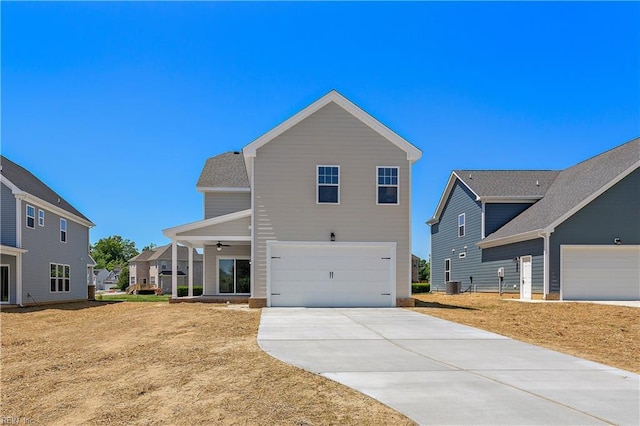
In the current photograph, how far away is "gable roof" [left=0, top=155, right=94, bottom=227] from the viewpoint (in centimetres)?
2340

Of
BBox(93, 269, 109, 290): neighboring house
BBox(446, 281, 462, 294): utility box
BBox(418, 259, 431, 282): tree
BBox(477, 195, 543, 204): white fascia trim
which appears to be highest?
BBox(477, 195, 543, 204): white fascia trim

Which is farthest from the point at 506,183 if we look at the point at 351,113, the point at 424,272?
the point at 424,272

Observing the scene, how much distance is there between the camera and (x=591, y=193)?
2016 centimetres

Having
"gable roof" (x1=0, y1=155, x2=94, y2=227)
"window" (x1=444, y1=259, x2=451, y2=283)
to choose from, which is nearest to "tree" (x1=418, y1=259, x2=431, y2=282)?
"window" (x1=444, y1=259, x2=451, y2=283)

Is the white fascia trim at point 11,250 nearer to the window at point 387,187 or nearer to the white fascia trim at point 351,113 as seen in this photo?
the white fascia trim at point 351,113

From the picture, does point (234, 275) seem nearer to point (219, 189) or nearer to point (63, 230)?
point (219, 189)

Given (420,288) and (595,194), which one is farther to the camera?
(420,288)

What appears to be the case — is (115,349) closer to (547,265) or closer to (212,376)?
(212,376)

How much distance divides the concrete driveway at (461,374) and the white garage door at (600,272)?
1074cm

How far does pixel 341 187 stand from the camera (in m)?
17.1

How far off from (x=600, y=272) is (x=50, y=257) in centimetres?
2621

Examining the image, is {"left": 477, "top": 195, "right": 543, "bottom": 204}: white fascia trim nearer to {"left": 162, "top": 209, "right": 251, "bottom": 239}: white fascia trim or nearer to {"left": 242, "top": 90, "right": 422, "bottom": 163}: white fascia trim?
{"left": 242, "top": 90, "right": 422, "bottom": 163}: white fascia trim

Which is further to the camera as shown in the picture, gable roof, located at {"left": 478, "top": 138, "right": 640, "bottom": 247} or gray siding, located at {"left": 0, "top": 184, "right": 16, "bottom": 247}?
gray siding, located at {"left": 0, "top": 184, "right": 16, "bottom": 247}

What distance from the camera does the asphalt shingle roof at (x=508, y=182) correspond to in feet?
85.2
